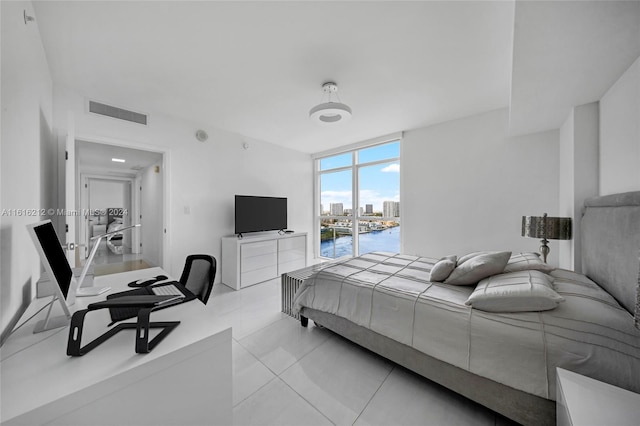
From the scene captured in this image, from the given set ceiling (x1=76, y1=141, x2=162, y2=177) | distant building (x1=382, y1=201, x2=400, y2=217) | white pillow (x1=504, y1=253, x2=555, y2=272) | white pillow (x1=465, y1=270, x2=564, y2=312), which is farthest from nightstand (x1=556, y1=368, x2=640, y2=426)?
ceiling (x1=76, y1=141, x2=162, y2=177)

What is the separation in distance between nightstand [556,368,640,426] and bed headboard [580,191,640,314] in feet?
1.64

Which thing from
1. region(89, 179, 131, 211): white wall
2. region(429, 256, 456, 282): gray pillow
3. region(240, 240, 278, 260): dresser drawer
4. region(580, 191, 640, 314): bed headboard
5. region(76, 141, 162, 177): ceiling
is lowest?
region(240, 240, 278, 260): dresser drawer

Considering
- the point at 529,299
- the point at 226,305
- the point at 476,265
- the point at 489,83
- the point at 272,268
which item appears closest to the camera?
the point at 529,299

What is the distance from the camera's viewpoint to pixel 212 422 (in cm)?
90

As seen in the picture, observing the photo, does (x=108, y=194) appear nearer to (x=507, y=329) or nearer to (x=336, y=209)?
(x=336, y=209)

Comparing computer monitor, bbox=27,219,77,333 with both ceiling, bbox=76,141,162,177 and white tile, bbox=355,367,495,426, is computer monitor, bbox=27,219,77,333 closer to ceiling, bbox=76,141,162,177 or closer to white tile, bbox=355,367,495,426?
white tile, bbox=355,367,495,426

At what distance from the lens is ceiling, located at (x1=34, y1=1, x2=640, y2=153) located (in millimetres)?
1471

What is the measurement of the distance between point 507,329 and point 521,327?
64mm

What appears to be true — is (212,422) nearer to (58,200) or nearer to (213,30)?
(213,30)

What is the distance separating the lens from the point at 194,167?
3531 mm

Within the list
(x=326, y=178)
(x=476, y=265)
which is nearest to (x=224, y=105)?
(x=326, y=178)

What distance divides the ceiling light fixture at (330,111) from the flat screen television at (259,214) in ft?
6.67

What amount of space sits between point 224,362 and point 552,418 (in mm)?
1592

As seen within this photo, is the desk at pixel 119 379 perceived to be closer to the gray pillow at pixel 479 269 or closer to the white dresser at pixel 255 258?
the gray pillow at pixel 479 269
